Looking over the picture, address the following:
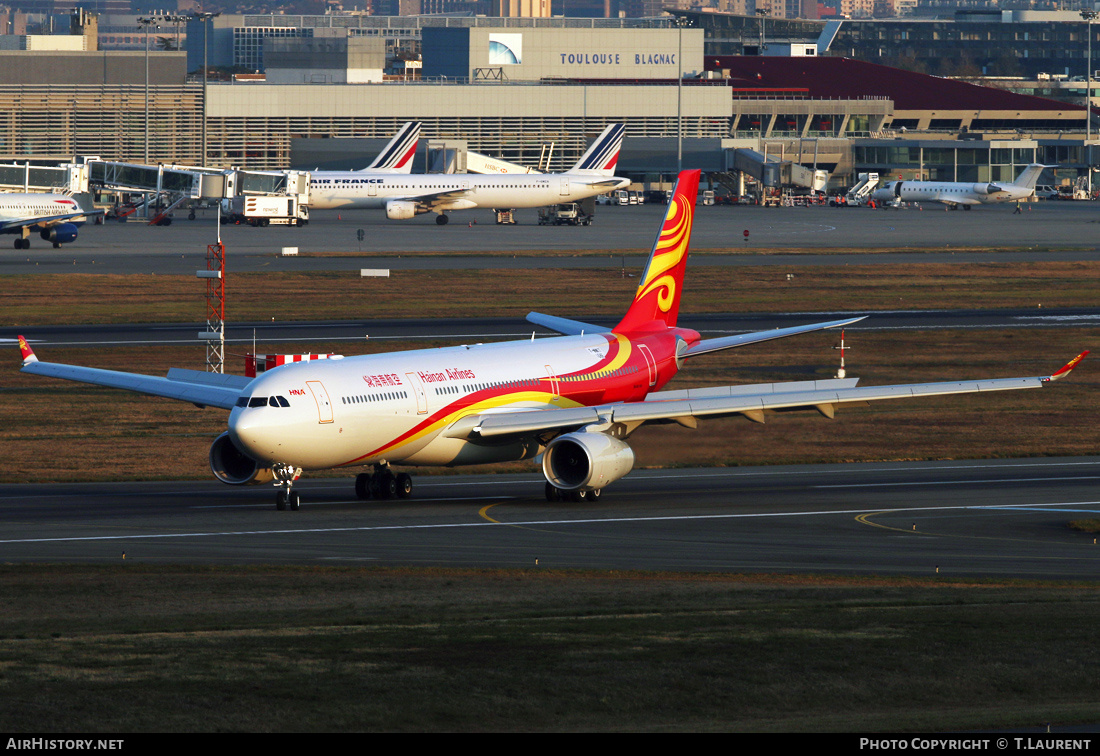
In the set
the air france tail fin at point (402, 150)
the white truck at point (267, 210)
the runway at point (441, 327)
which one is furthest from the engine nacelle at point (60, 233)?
the air france tail fin at point (402, 150)

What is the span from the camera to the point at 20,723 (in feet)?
60.1

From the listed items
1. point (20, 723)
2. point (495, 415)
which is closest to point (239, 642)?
point (20, 723)

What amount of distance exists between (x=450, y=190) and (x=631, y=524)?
125368 millimetres

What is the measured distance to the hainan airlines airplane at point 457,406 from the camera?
1475 inches

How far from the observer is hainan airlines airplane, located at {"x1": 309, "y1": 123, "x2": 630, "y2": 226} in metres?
160

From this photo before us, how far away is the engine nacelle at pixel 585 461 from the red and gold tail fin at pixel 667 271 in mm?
10153

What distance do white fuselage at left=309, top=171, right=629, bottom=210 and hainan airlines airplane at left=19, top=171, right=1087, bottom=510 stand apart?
11654cm

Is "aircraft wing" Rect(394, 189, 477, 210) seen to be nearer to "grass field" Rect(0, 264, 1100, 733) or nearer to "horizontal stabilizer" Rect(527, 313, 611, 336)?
"horizontal stabilizer" Rect(527, 313, 611, 336)

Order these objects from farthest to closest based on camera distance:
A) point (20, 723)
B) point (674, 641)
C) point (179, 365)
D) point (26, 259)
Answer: point (26, 259)
point (179, 365)
point (674, 641)
point (20, 723)

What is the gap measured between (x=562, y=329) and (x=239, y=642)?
29.6 metres

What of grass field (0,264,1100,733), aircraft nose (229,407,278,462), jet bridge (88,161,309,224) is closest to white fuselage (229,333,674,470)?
aircraft nose (229,407,278,462)

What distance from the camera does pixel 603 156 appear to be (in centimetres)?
→ 16875
